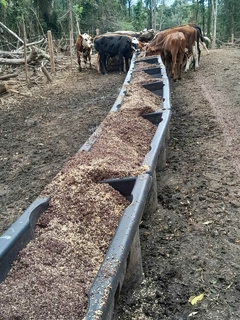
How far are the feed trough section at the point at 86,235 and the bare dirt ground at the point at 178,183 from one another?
285mm

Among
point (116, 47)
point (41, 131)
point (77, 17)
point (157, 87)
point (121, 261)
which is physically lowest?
point (41, 131)

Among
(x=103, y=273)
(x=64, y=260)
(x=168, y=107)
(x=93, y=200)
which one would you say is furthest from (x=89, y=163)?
(x=168, y=107)

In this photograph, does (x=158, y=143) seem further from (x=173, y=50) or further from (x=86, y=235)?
(x=173, y=50)

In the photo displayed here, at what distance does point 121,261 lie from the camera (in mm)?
1997

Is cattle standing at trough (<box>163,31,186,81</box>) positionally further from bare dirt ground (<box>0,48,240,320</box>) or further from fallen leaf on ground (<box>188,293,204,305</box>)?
fallen leaf on ground (<box>188,293,204,305</box>)

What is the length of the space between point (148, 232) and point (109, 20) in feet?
90.2

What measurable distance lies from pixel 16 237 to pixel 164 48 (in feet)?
31.9

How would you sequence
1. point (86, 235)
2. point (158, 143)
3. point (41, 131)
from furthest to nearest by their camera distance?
point (41, 131) → point (158, 143) → point (86, 235)

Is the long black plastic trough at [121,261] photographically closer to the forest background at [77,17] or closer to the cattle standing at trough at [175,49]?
the cattle standing at trough at [175,49]

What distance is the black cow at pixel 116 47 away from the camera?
13227 millimetres

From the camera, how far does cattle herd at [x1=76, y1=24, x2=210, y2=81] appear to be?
1045 centimetres

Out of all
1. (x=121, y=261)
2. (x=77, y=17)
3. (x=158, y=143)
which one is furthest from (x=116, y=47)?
(x=121, y=261)

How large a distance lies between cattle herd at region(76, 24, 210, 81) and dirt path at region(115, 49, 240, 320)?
5056 millimetres

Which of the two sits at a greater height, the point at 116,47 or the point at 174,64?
the point at 116,47
